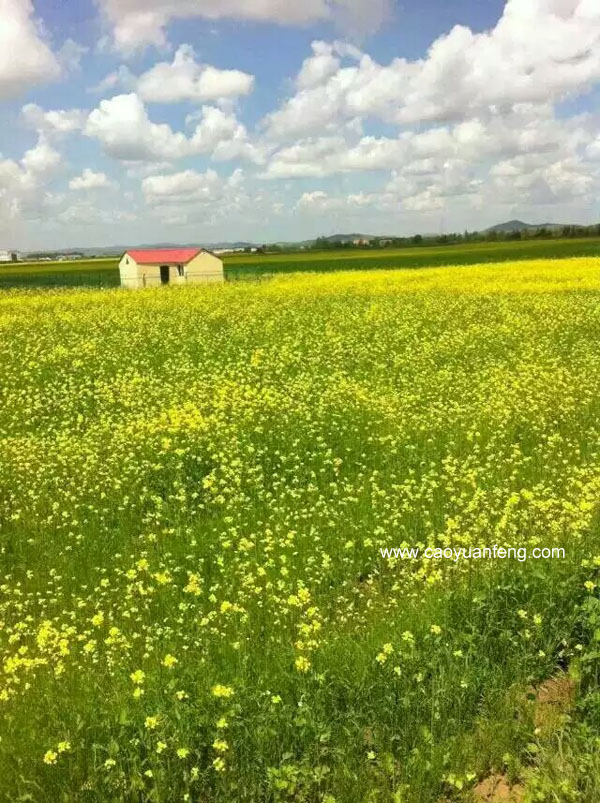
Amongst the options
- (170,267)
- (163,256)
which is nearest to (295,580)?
(170,267)

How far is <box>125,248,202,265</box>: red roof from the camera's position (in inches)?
2480

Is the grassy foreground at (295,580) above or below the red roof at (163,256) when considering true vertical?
below

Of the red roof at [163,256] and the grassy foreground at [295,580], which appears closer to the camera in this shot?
the grassy foreground at [295,580]

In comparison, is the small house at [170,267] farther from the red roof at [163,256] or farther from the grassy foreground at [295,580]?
the grassy foreground at [295,580]

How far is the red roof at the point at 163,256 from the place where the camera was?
207 feet

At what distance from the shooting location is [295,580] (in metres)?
6.87

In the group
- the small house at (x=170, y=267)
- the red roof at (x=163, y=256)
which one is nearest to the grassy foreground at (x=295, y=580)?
the small house at (x=170, y=267)

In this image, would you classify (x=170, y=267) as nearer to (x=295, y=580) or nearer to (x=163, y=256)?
(x=163, y=256)

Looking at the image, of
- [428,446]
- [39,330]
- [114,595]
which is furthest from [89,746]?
[39,330]

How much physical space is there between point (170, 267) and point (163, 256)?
167 centimetres

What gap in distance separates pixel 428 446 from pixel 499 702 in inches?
235

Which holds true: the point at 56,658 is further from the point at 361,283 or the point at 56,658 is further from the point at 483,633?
the point at 361,283

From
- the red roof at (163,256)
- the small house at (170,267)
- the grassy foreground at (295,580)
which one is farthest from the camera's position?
the red roof at (163,256)

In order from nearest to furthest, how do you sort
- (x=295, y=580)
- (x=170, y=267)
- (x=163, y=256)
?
(x=295, y=580) → (x=170, y=267) → (x=163, y=256)
